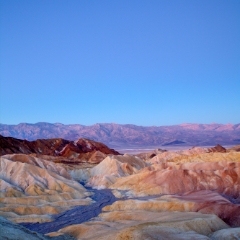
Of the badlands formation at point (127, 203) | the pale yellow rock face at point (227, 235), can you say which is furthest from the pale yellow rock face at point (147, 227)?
the pale yellow rock face at point (227, 235)

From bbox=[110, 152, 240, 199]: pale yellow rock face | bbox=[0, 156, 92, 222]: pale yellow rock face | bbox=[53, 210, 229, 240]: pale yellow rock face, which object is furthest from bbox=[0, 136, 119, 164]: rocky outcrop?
bbox=[53, 210, 229, 240]: pale yellow rock face

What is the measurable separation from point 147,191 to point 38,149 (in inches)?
3692

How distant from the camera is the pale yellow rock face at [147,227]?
25734 millimetres

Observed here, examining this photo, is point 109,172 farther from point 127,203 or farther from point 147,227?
point 147,227

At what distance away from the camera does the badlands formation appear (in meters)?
28.3

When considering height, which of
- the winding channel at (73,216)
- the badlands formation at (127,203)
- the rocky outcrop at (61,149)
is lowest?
the winding channel at (73,216)

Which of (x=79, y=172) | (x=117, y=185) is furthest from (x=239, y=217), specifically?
(x=79, y=172)

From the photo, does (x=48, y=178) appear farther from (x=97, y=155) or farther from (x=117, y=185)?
(x=97, y=155)

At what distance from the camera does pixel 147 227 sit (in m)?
27.2

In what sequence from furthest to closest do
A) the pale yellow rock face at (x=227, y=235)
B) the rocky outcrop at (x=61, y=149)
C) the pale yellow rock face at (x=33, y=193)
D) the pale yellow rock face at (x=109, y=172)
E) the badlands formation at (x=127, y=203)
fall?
1. the rocky outcrop at (x=61, y=149)
2. the pale yellow rock face at (x=109, y=172)
3. the pale yellow rock face at (x=33, y=193)
4. the badlands formation at (x=127, y=203)
5. the pale yellow rock face at (x=227, y=235)

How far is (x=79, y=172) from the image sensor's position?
89.1 meters

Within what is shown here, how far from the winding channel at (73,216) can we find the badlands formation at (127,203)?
13cm

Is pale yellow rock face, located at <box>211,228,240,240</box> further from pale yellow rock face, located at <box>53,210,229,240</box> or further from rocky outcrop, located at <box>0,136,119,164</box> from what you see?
rocky outcrop, located at <box>0,136,119,164</box>

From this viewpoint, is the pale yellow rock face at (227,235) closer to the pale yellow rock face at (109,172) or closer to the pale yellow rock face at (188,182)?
the pale yellow rock face at (188,182)
